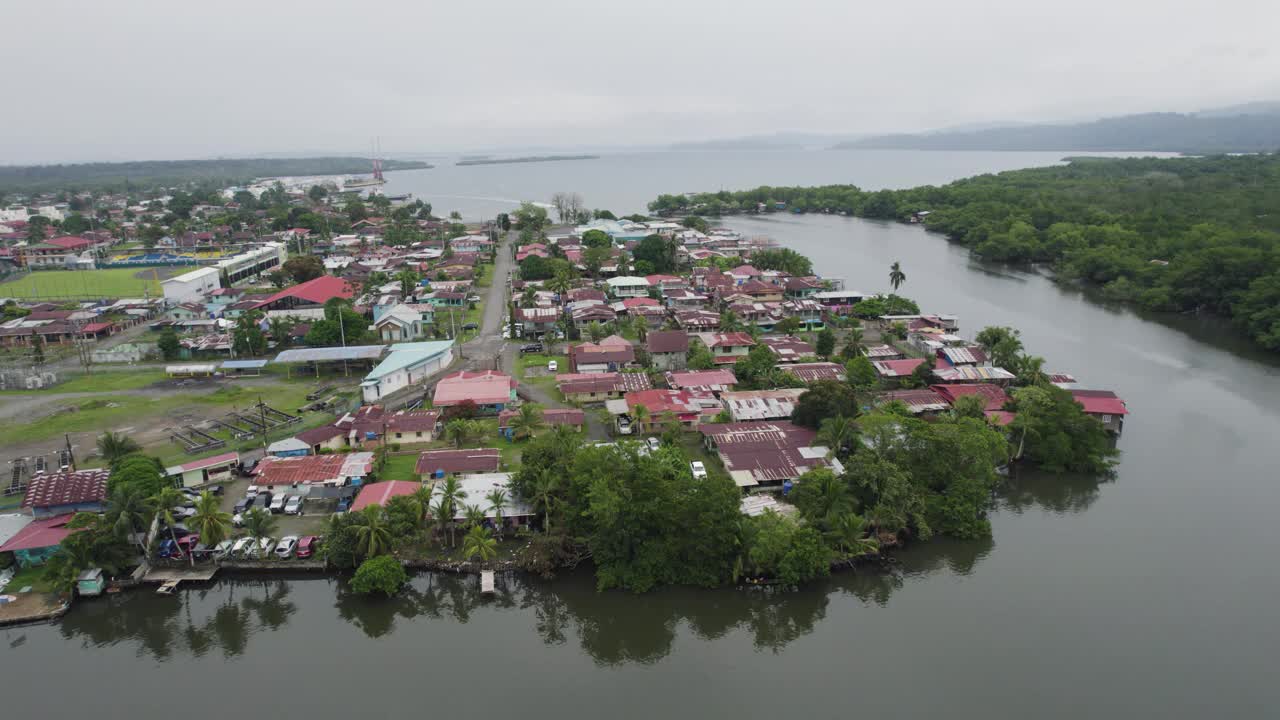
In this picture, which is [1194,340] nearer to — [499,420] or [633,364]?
[633,364]

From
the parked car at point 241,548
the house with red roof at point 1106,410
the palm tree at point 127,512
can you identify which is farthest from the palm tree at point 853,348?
the palm tree at point 127,512

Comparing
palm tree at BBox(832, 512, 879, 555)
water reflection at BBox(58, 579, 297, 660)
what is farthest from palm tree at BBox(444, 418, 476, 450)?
palm tree at BBox(832, 512, 879, 555)

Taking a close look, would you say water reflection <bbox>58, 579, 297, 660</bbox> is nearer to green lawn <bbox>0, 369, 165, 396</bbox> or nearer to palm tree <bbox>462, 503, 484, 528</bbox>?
palm tree <bbox>462, 503, 484, 528</bbox>

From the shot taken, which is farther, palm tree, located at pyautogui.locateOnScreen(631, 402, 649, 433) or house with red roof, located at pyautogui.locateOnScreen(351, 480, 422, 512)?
palm tree, located at pyautogui.locateOnScreen(631, 402, 649, 433)

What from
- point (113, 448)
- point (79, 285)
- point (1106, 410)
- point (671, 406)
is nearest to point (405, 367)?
point (113, 448)

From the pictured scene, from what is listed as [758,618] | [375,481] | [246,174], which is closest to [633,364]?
[375,481]

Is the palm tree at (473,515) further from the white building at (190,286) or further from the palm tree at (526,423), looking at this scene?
the white building at (190,286)
